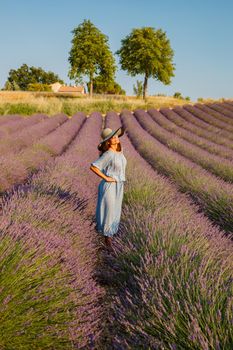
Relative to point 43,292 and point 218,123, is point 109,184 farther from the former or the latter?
point 218,123

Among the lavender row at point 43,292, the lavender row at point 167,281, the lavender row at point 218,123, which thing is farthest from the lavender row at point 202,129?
the lavender row at point 43,292

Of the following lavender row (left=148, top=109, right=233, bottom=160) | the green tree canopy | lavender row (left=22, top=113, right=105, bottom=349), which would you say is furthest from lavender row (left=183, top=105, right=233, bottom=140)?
the green tree canopy

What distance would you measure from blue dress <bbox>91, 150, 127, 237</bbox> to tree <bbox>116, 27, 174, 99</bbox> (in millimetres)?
38568

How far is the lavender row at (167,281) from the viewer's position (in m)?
1.84

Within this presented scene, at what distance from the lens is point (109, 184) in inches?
143

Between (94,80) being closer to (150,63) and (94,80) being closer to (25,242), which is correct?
(150,63)

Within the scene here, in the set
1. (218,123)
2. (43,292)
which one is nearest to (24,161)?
(43,292)

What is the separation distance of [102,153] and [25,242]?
59.5 inches

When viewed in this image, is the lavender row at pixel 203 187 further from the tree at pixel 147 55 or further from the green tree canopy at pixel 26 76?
the green tree canopy at pixel 26 76

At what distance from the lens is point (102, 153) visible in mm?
3775

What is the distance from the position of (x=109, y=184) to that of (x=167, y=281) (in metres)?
1.42

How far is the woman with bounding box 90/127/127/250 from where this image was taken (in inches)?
141

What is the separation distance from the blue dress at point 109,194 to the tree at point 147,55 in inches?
1518

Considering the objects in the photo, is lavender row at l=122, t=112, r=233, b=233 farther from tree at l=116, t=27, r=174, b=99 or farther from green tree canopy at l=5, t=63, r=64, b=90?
green tree canopy at l=5, t=63, r=64, b=90
